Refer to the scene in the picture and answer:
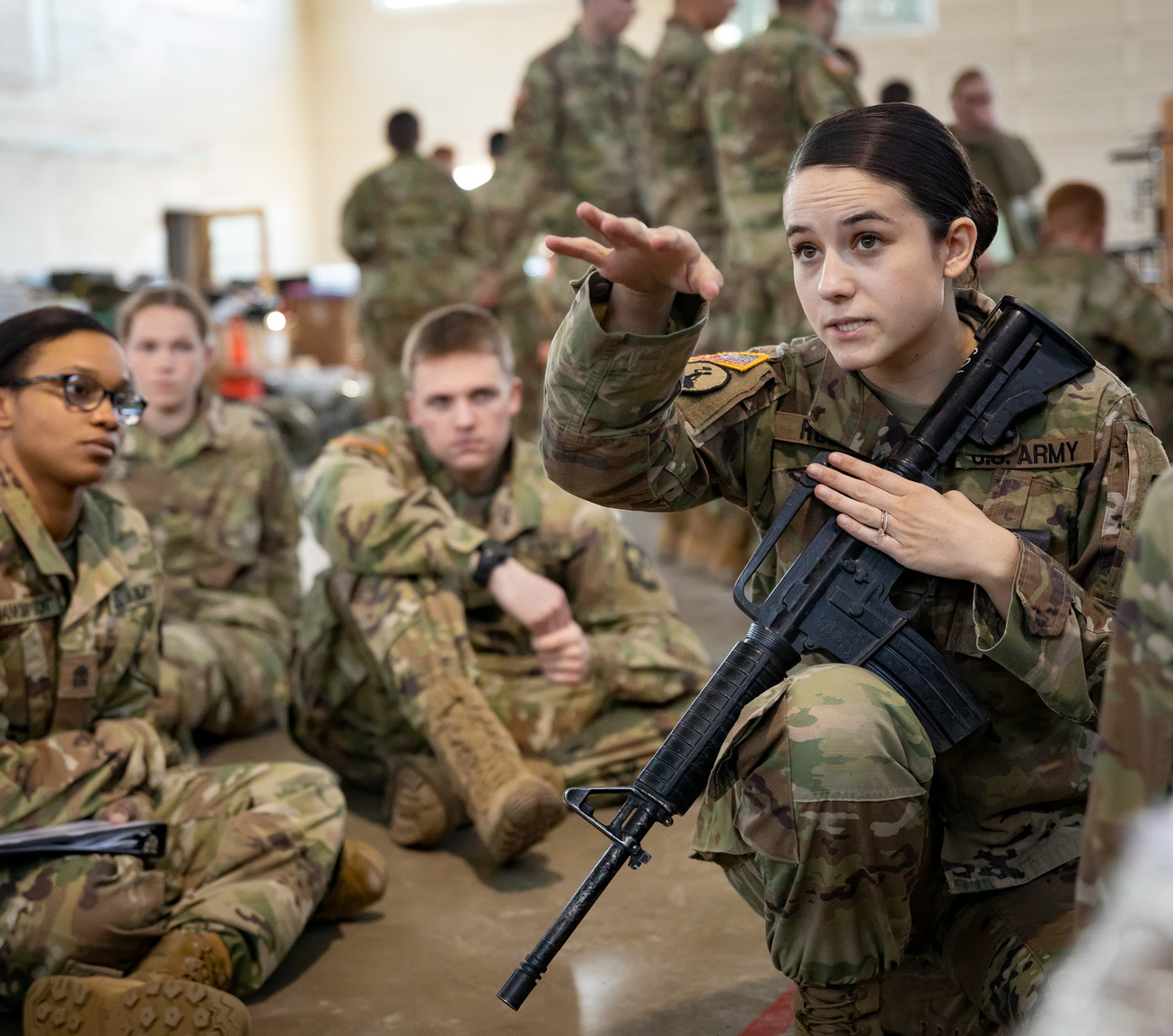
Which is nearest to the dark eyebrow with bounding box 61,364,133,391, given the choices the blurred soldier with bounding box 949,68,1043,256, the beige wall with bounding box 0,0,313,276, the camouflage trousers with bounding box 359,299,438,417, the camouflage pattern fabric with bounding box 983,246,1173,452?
the camouflage pattern fabric with bounding box 983,246,1173,452

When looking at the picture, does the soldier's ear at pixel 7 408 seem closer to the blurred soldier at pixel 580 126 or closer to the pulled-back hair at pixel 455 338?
the pulled-back hair at pixel 455 338

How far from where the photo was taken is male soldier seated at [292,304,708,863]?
2547 millimetres

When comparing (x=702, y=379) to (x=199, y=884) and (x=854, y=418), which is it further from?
(x=199, y=884)

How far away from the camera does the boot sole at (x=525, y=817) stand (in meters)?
2.24

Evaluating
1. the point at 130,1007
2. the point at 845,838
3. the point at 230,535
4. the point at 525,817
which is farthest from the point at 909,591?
the point at 230,535

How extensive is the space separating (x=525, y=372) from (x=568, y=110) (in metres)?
1.49

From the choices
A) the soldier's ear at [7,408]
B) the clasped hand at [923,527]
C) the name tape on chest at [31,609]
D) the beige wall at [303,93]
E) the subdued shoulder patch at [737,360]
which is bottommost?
the name tape on chest at [31,609]

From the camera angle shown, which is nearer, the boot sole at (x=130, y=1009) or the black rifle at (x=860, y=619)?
the black rifle at (x=860, y=619)

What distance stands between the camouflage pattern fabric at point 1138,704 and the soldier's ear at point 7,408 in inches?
67.6

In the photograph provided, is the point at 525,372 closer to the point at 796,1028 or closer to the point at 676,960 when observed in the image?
the point at 676,960

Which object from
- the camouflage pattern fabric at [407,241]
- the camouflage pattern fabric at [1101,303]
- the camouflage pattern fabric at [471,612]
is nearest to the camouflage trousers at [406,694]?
the camouflage pattern fabric at [471,612]

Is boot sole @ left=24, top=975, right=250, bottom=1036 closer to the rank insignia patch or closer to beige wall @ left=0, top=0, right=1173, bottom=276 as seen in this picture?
the rank insignia patch

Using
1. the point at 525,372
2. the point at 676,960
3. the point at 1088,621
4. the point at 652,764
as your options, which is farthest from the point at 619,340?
the point at 525,372

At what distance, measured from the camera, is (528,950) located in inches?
83.0
